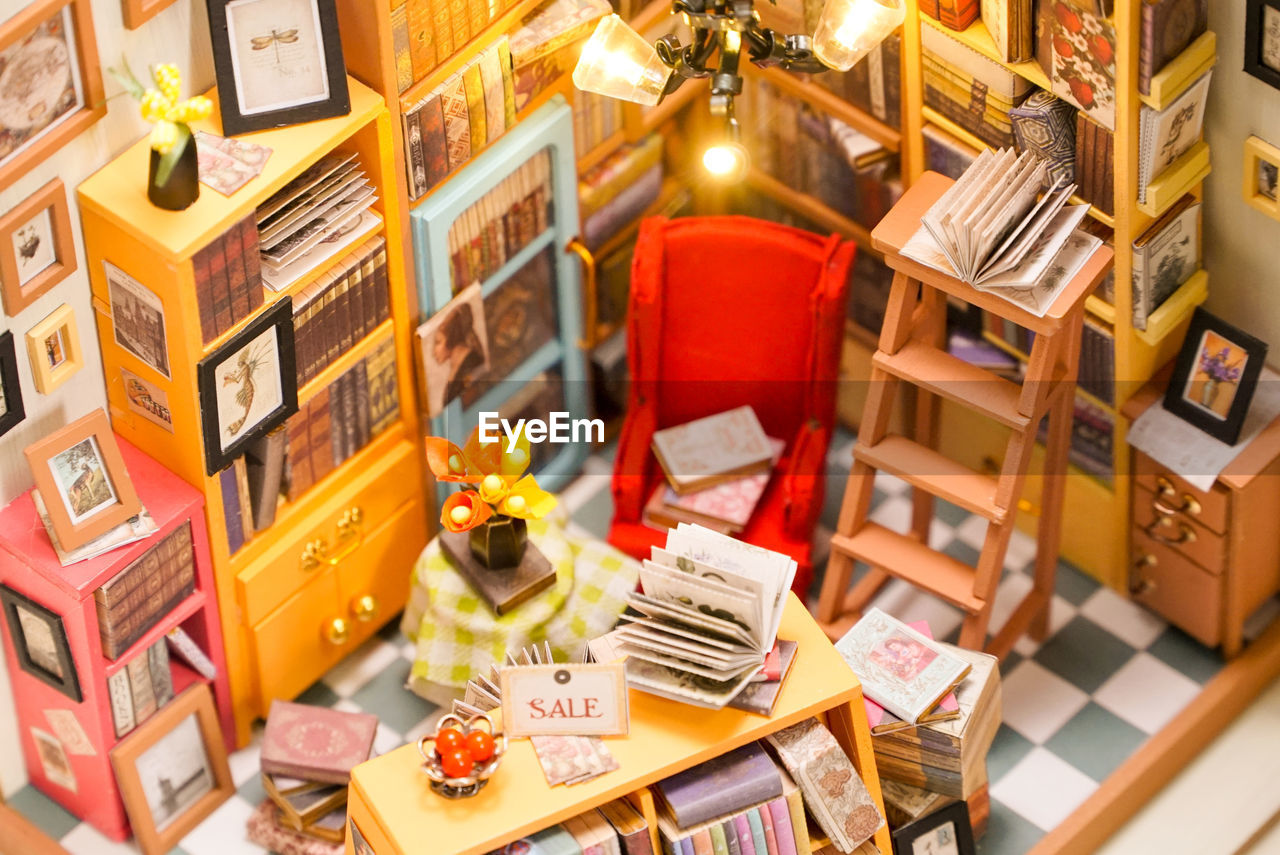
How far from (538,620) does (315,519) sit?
70 centimetres

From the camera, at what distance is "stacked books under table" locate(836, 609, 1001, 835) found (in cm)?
423

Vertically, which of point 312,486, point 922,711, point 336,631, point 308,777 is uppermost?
point 312,486

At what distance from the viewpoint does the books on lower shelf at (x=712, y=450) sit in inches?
208

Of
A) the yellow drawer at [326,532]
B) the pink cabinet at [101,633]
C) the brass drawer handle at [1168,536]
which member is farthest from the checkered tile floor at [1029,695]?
the yellow drawer at [326,532]

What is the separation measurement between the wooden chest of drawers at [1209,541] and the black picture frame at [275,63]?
2.40 meters

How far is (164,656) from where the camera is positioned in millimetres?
4633

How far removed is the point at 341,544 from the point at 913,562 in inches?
64.3

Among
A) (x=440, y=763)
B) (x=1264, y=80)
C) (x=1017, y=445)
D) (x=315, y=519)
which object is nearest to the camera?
(x=440, y=763)

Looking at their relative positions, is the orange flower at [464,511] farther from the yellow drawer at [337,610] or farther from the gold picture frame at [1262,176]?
the gold picture frame at [1262,176]

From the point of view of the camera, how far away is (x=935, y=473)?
4.66 metres

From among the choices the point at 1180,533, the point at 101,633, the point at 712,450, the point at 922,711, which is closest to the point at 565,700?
the point at 922,711

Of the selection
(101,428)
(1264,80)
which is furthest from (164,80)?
(1264,80)

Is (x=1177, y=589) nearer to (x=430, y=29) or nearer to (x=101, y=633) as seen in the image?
(x=430, y=29)

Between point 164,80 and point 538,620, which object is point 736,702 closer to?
point 538,620
